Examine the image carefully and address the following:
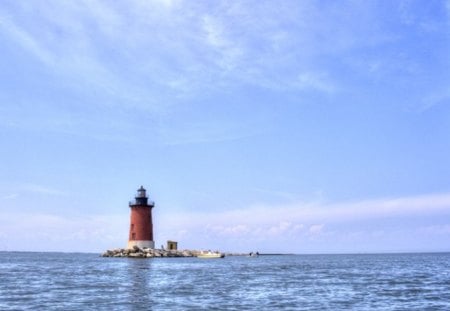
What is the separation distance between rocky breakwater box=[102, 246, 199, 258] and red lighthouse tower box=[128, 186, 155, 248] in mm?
900

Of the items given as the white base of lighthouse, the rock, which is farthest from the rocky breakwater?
the white base of lighthouse

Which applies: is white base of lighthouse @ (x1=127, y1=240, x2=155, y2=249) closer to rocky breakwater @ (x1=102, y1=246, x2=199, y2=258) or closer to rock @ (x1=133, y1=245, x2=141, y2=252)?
rock @ (x1=133, y1=245, x2=141, y2=252)

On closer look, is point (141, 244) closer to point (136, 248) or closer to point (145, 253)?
point (136, 248)

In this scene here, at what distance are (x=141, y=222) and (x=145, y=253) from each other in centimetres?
550

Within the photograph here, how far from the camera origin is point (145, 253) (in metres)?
90.0

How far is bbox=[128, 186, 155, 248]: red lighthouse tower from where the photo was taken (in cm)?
8844

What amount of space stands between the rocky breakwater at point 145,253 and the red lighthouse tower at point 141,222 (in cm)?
90

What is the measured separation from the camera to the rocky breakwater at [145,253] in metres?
90.0

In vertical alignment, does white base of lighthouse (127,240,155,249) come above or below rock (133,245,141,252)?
above

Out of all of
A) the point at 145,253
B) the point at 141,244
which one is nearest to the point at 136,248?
the point at 141,244

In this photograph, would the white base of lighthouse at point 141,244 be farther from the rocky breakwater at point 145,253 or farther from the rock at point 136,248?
the rocky breakwater at point 145,253

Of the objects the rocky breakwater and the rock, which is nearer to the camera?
the rock

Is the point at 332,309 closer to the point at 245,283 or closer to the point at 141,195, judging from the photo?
the point at 245,283

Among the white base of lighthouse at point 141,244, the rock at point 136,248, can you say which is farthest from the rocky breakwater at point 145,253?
the white base of lighthouse at point 141,244
